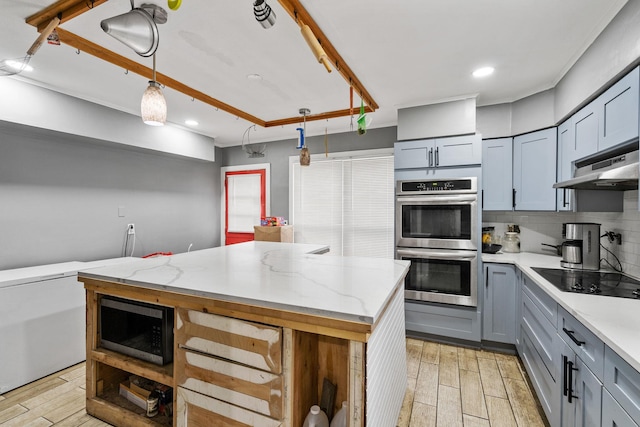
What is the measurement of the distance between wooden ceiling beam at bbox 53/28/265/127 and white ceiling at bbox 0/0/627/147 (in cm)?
8

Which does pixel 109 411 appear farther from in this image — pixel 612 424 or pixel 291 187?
pixel 291 187

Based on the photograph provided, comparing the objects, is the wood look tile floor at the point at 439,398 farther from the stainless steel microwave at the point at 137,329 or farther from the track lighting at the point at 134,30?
the track lighting at the point at 134,30

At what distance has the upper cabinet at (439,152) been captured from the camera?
2.89 meters

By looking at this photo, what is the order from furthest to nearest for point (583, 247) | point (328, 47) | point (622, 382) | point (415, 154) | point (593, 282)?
point (415, 154) < point (583, 247) < point (328, 47) < point (593, 282) < point (622, 382)

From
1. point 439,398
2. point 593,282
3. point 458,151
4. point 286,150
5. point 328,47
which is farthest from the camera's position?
point 286,150

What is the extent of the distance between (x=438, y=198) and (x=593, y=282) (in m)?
1.37

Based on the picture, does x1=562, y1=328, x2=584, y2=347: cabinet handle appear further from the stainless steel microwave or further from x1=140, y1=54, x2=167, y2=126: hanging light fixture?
x1=140, y1=54, x2=167, y2=126: hanging light fixture

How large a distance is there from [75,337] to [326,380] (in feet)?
8.24

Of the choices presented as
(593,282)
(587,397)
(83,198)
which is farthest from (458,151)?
(83,198)

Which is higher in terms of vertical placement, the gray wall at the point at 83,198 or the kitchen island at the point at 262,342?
the gray wall at the point at 83,198

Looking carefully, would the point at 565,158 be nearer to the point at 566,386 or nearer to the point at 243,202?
the point at 566,386

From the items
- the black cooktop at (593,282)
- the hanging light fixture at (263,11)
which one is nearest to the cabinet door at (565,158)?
the black cooktop at (593,282)

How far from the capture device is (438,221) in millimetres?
3018

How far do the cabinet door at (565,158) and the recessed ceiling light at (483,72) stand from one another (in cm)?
76
